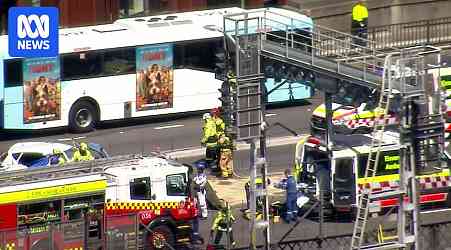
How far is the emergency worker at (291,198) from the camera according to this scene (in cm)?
3102

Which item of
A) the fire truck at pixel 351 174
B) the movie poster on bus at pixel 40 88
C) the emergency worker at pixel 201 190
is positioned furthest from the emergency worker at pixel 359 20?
the emergency worker at pixel 201 190

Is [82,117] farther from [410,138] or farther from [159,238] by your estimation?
[410,138]

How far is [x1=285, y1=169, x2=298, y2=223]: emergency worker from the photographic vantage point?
3102 centimetres

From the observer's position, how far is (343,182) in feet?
102

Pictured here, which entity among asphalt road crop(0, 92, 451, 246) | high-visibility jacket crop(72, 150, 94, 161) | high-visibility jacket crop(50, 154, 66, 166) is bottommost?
asphalt road crop(0, 92, 451, 246)

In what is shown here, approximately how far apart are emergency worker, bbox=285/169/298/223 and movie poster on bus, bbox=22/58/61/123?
10367 mm

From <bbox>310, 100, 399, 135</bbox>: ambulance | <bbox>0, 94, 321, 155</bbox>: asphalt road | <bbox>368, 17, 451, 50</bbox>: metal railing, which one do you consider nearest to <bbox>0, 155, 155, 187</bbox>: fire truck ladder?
<bbox>310, 100, 399, 135</bbox>: ambulance

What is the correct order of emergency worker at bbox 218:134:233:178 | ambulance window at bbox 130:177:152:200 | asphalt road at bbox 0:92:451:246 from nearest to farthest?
ambulance window at bbox 130:177:152:200 → emergency worker at bbox 218:134:233:178 → asphalt road at bbox 0:92:451:246

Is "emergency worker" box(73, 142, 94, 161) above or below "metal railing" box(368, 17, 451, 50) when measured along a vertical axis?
below

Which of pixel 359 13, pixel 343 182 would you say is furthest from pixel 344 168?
pixel 359 13

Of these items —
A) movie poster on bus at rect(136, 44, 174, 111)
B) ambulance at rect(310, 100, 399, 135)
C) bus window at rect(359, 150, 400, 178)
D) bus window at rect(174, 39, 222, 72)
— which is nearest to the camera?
bus window at rect(359, 150, 400, 178)

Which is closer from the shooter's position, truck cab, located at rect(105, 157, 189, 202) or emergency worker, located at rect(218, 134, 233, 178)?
truck cab, located at rect(105, 157, 189, 202)

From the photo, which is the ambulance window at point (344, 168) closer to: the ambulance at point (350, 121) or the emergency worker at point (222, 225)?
the emergency worker at point (222, 225)

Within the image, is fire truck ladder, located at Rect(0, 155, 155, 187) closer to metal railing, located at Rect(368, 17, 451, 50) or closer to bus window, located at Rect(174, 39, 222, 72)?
Result: bus window, located at Rect(174, 39, 222, 72)
